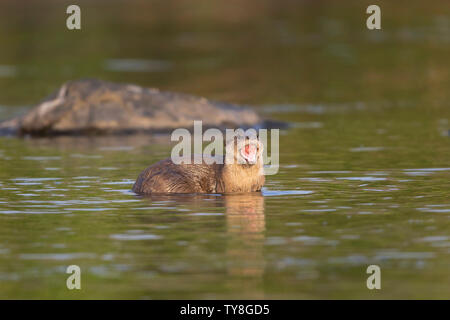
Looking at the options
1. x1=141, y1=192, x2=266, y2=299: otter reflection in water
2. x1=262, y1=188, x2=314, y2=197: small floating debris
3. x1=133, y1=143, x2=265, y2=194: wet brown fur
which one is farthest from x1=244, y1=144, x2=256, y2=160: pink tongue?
x1=262, y1=188, x2=314, y2=197: small floating debris

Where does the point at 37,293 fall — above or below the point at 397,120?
below

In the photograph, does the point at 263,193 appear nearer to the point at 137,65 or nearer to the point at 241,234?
the point at 241,234

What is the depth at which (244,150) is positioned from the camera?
14.3 metres

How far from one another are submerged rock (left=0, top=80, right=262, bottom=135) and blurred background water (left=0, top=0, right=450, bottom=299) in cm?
95

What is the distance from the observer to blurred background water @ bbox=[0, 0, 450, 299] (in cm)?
1023

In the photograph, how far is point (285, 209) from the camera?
13.6 m

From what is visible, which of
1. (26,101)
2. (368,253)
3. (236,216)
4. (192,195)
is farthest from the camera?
(26,101)


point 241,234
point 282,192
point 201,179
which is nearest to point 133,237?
point 241,234

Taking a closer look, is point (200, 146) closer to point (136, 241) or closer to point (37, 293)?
point (136, 241)

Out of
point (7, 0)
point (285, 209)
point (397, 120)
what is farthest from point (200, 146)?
point (7, 0)

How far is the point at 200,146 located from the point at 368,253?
10.4 m

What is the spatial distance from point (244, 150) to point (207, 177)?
728 mm

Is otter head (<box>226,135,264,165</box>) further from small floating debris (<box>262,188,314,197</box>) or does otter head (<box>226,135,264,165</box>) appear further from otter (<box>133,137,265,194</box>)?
small floating debris (<box>262,188,314,197</box>)
